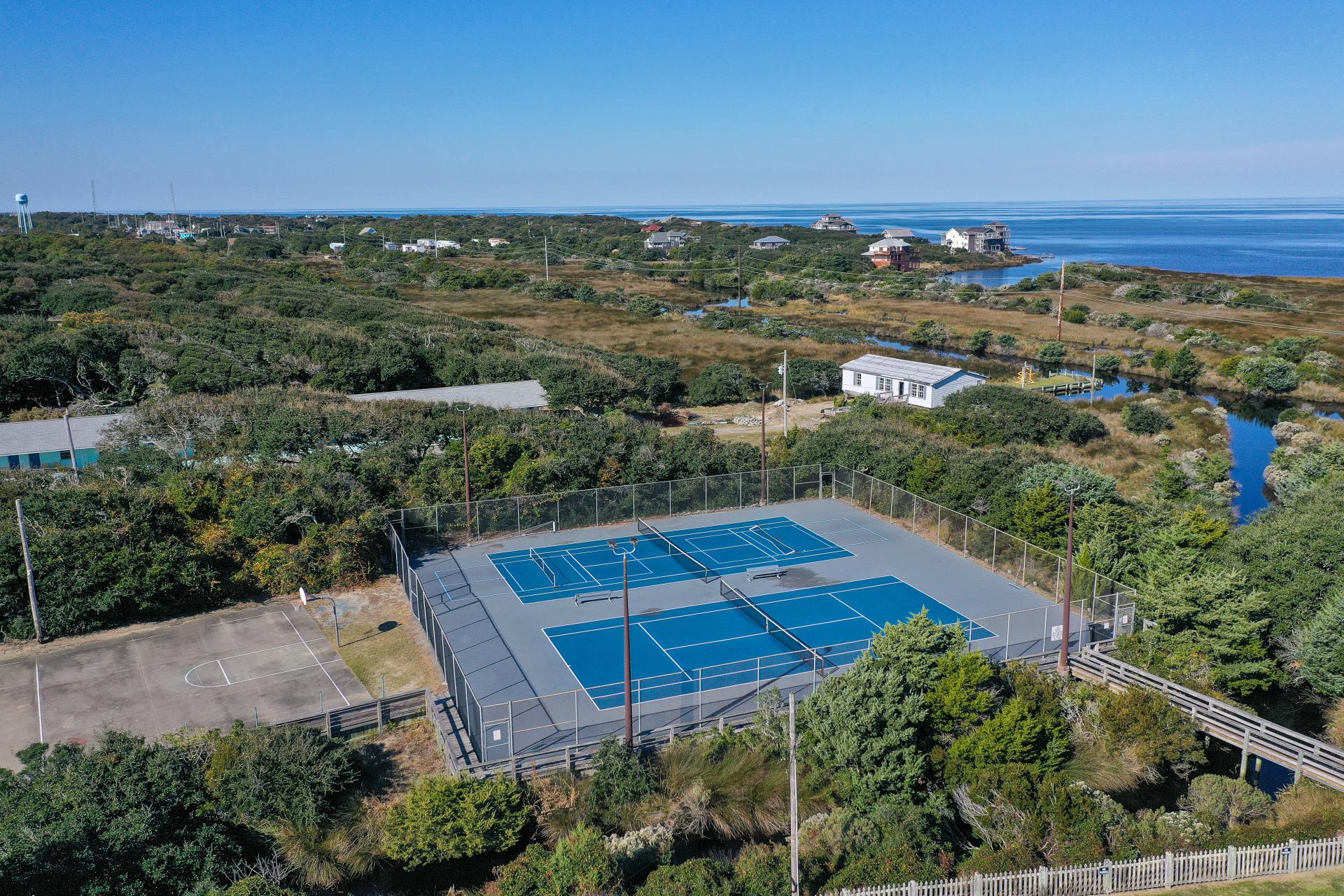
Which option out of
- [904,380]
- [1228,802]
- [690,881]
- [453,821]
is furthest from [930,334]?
[690,881]

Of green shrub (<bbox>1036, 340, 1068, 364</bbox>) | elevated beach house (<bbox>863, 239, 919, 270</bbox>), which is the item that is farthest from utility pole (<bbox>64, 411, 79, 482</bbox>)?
elevated beach house (<bbox>863, 239, 919, 270</bbox>)

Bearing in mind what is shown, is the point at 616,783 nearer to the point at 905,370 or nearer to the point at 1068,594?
the point at 1068,594

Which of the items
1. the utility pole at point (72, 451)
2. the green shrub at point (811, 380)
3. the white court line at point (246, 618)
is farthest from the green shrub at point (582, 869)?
the green shrub at point (811, 380)

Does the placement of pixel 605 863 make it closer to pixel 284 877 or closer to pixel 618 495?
pixel 284 877

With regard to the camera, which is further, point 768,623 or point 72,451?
point 72,451

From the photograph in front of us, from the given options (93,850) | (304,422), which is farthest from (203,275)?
(93,850)
